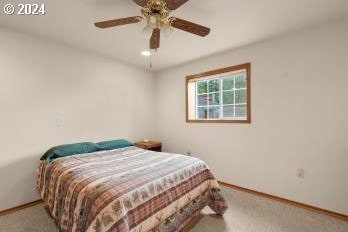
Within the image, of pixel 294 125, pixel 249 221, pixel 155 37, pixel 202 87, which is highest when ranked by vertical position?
pixel 155 37

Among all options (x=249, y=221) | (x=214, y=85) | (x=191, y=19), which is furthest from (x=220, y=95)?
(x=249, y=221)

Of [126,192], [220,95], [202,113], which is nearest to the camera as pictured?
[126,192]

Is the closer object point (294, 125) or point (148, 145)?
point (294, 125)

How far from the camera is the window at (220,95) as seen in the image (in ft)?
10.3

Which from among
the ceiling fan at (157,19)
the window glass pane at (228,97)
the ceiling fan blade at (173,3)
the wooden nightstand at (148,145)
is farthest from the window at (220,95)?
the ceiling fan blade at (173,3)

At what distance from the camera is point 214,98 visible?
3611 mm

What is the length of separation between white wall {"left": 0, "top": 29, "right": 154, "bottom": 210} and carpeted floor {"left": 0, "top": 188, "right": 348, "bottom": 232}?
1.38 feet

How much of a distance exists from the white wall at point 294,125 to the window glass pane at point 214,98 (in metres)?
0.48

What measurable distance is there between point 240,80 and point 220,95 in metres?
0.46

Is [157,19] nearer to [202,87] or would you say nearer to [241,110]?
[241,110]

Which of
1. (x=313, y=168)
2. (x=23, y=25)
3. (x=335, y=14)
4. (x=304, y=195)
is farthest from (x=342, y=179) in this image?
(x=23, y=25)

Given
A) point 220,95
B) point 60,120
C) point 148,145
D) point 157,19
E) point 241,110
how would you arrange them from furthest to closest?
1. point 148,145
2. point 220,95
3. point 241,110
4. point 60,120
5. point 157,19

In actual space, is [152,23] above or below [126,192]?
above

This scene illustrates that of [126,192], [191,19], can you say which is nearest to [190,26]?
[191,19]
